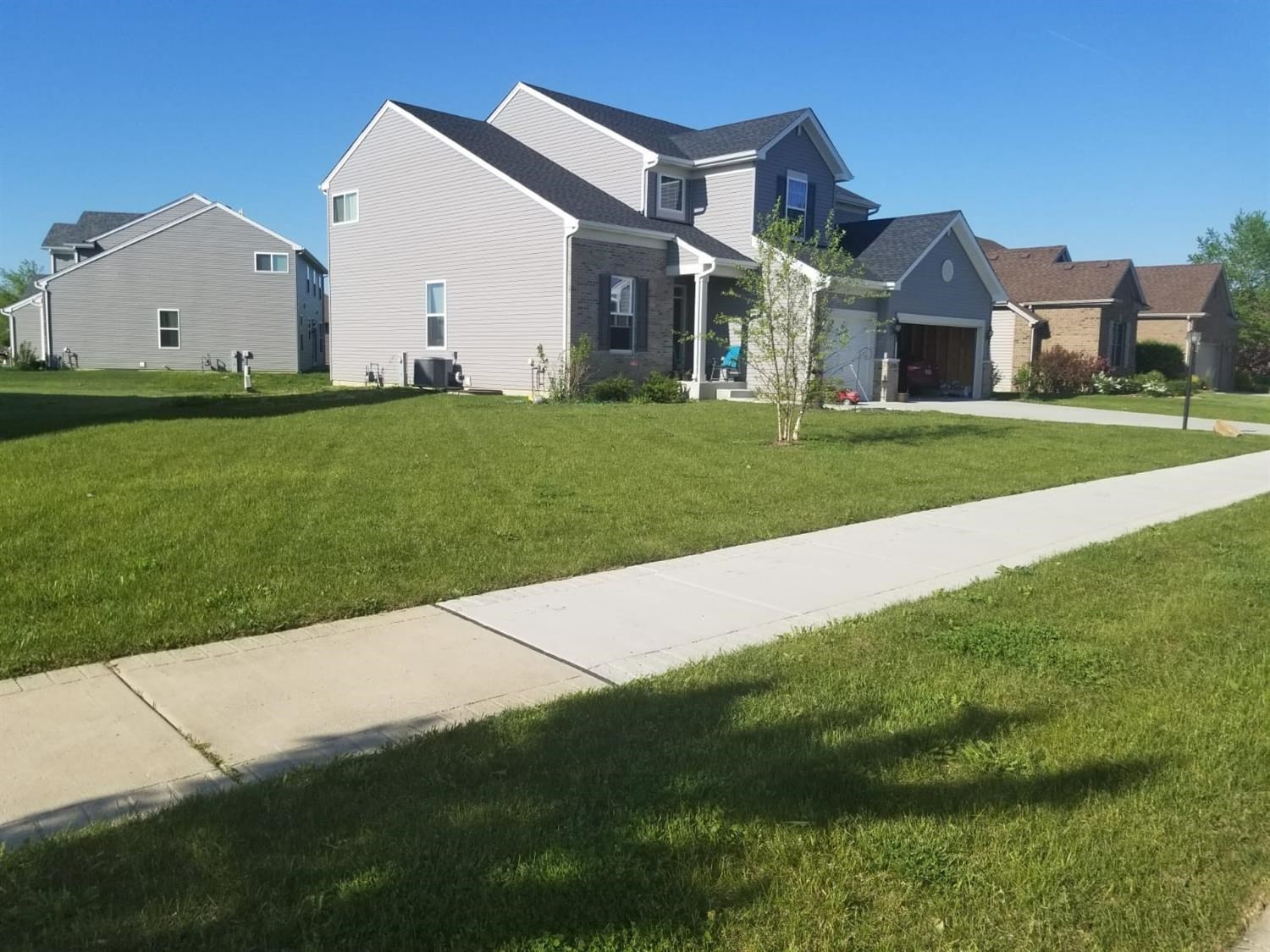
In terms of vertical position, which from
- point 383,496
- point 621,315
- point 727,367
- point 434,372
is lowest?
point 383,496

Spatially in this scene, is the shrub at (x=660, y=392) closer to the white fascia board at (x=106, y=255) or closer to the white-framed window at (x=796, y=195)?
the white-framed window at (x=796, y=195)

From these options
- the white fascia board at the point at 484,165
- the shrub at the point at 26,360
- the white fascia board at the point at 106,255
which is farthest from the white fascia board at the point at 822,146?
the shrub at the point at 26,360

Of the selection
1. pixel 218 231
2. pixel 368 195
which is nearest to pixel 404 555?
pixel 368 195

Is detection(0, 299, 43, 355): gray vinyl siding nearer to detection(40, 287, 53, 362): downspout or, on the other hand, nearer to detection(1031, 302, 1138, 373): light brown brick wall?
detection(40, 287, 53, 362): downspout

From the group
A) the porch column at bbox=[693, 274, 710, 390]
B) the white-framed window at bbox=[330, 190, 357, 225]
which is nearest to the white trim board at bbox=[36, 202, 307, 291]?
the white-framed window at bbox=[330, 190, 357, 225]

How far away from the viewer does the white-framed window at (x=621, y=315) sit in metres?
22.1

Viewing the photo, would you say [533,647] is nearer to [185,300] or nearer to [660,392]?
[660,392]

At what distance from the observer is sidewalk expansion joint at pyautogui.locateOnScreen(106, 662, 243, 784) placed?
3621 millimetres

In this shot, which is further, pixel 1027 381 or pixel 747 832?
pixel 1027 381

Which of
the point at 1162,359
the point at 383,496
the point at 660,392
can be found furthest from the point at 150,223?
the point at 1162,359

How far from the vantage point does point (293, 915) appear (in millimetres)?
2652

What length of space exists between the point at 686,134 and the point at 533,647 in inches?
976

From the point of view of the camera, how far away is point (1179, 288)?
4494 centimetres

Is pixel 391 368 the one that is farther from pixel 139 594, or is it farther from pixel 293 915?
pixel 293 915
